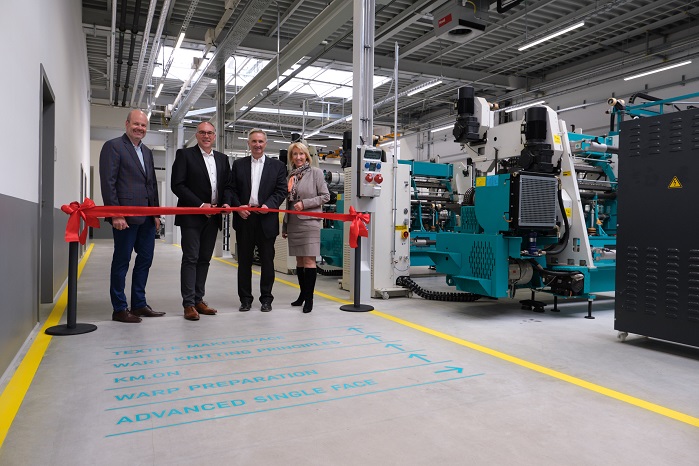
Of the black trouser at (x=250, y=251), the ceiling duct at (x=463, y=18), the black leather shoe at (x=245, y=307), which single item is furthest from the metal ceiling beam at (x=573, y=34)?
the black leather shoe at (x=245, y=307)

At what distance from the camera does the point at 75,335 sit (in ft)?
12.3

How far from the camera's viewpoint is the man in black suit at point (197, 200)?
4.49 m

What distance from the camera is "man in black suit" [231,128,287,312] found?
15.7ft

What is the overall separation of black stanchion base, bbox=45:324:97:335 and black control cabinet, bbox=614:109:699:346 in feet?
14.1

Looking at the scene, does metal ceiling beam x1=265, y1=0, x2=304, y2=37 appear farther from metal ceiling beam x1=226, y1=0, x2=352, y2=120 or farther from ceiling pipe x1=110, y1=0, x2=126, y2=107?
ceiling pipe x1=110, y1=0, x2=126, y2=107

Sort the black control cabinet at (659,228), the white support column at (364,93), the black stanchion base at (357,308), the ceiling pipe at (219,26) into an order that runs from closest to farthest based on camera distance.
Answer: the black control cabinet at (659,228), the black stanchion base at (357,308), the white support column at (364,93), the ceiling pipe at (219,26)

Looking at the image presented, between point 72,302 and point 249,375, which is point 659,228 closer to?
point 249,375

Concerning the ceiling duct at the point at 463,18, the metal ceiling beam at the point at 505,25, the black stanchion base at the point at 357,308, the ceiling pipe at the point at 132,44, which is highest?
the metal ceiling beam at the point at 505,25

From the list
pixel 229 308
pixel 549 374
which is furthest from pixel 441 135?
pixel 549 374

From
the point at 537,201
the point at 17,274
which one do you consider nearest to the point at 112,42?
the point at 17,274

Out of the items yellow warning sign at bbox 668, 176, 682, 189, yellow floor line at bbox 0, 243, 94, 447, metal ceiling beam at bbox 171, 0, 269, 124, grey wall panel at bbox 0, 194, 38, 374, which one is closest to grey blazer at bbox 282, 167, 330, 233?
grey wall panel at bbox 0, 194, 38, 374

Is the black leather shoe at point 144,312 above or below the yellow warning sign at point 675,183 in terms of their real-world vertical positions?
below

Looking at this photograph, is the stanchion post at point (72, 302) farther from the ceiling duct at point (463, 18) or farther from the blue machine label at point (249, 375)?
the ceiling duct at point (463, 18)

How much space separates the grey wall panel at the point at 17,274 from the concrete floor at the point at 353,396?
27 cm
